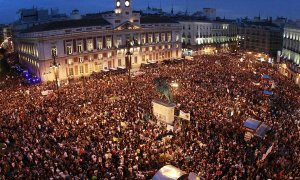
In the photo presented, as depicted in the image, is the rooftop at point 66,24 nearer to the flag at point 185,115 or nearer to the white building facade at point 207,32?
the white building facade at point 207,32

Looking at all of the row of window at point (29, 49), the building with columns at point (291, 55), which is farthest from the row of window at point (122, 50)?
the building with columns at point (291, 55)

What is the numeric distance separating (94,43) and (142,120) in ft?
110

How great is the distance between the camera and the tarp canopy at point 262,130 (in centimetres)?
2316

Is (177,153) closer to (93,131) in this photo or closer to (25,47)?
(93,131)

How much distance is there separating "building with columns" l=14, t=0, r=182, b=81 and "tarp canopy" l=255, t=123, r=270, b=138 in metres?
35.7

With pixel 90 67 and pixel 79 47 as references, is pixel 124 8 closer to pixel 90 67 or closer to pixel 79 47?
pixel 79 47

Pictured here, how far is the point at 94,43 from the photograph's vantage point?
2243 inches

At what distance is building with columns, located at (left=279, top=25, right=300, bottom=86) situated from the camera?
52.1 meters

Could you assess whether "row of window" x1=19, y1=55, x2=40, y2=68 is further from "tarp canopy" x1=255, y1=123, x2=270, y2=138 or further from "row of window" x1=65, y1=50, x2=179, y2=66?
"tarp canopy" x1=255, y1=123, x2=270, y2=138

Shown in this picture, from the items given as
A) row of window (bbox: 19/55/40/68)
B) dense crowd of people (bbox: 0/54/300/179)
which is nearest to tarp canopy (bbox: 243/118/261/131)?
dense crowd of people (bbox: 0/54/300/179)

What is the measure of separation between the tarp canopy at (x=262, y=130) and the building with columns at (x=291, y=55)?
91.0 feet

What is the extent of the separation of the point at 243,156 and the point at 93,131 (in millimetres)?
10971

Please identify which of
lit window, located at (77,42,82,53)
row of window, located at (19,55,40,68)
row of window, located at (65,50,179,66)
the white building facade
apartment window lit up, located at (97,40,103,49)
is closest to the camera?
row of window, located at (19,55,40,68)

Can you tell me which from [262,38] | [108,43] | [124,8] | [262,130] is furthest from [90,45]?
[262,38]
